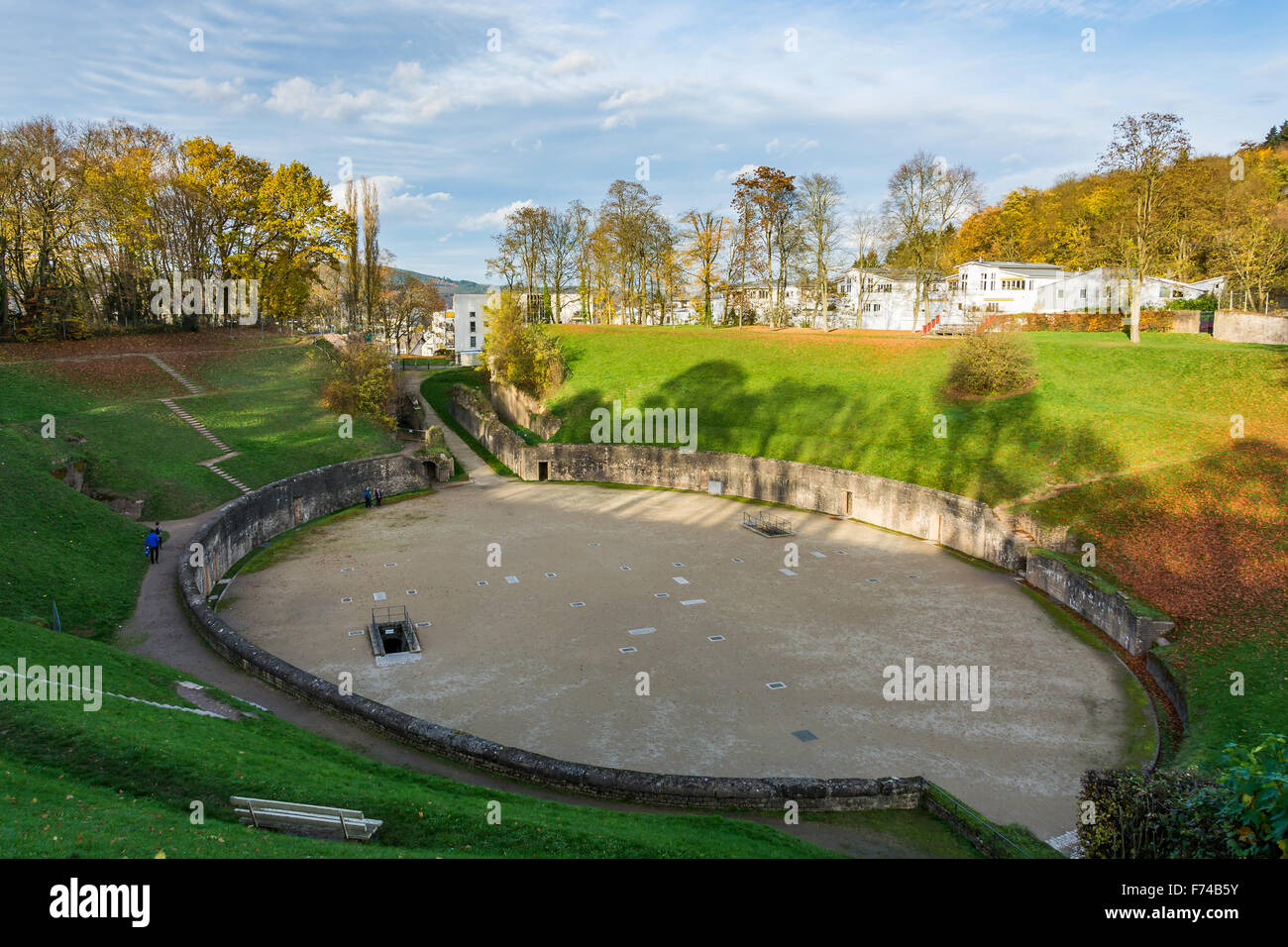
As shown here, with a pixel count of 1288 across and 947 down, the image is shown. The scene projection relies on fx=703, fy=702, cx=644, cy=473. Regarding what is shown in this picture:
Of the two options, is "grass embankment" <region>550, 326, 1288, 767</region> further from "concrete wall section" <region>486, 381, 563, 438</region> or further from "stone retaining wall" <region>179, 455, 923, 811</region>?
"stone retaining wall" <region>179, 455, 923, 811</region>

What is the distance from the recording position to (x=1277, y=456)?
24.1 meters

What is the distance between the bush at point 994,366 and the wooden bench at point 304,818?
112 ft

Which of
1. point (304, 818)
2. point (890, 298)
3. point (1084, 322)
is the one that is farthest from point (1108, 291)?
point (304, 818)

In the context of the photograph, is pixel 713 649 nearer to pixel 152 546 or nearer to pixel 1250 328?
pixel 152 546

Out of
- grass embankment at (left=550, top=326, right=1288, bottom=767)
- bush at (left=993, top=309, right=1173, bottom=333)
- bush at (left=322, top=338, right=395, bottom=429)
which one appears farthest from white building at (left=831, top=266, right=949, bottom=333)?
bush at (left=322, top=338, right=395, bottom=429)

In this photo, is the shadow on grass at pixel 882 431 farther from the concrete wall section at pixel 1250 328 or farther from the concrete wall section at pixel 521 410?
the concrete wall section at pixel 1250 328

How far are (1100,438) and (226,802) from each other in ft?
102

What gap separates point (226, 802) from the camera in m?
9.42

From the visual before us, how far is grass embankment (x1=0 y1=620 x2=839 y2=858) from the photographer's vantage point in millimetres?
7484

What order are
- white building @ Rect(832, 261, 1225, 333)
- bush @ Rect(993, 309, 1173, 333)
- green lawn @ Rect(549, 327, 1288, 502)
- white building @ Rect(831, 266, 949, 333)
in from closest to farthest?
green lawn @ Rect(549, 327, 1288, 502) → bush @ Rect(993, 309, 1173, 333) → white building @ Rect(832, 261, 1225, 333) → white building @ Rect(831, 266, 949, 333)

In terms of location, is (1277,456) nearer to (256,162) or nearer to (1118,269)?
(1118,269)

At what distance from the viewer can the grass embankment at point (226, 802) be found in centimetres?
748

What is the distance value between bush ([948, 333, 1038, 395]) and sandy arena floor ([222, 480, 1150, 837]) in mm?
11082
